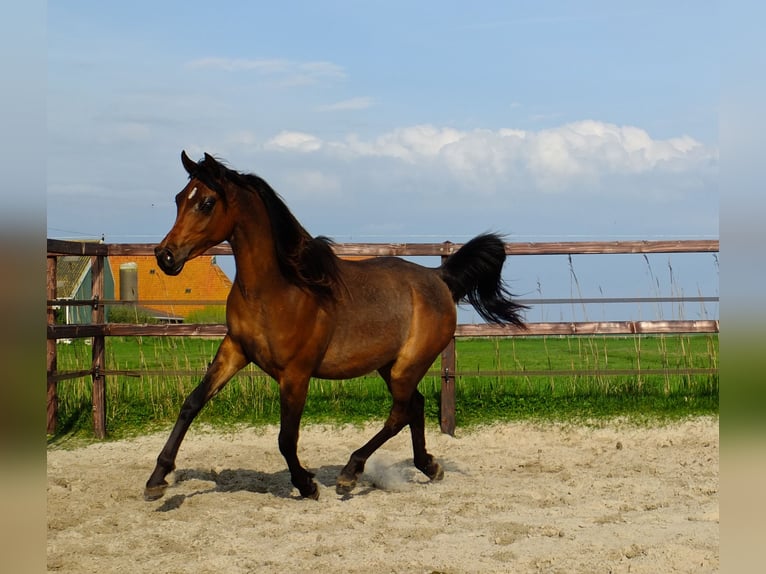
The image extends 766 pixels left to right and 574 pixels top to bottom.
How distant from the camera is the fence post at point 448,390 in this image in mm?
7562

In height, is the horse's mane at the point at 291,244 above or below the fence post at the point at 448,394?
above

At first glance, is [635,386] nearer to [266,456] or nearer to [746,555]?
[266,456]

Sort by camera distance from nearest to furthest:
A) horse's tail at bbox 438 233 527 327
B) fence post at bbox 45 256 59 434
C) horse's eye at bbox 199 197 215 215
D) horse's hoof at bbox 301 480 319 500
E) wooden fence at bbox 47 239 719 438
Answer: horse's eye at bbox 199 197 215 215 → horse's hoof at bbox 301 480 319 500 → horse's tail at bbox 438 233 527 327 → fence post at bbox 45 256 59 434 → wooden fence at bbox 47 239 719 438

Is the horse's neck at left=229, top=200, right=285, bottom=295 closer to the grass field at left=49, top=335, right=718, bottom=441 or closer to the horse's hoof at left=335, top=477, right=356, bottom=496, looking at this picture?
the horse's hoof at left=335, top=477, right=356, bottom=496

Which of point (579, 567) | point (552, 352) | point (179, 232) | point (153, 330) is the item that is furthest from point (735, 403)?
point (552, 352)

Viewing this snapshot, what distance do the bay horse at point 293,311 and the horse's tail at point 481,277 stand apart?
18.6 inches

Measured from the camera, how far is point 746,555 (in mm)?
1038

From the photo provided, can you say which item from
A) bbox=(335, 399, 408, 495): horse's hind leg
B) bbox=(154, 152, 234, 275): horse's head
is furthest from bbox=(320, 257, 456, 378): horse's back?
bbox=(154, 152, 234, 275): horse's head

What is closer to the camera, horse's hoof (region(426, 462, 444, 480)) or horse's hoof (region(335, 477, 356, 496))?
horse's hoof (region(335, 477, 356, 496))

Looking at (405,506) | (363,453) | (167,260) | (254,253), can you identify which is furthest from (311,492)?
(167,260)

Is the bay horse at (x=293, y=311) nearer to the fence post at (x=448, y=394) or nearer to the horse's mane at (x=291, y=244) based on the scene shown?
the horse's mane at (x=291, y=244)

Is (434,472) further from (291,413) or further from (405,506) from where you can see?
(291,413)

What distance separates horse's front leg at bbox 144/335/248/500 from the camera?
4.78 meters

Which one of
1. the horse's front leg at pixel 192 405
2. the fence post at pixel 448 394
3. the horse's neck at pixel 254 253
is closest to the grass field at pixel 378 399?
the fence post at pixel 448 394
